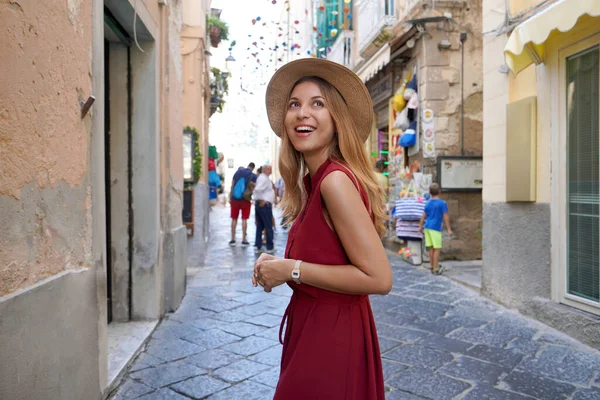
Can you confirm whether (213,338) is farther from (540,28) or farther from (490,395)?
(540,28)

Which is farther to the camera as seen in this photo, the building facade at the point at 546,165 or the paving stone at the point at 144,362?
the building facade at the point at 546,165

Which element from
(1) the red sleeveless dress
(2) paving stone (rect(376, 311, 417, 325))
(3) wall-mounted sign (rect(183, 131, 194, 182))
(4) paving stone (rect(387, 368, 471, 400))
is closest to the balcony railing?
(3) wall-mounted sign (rect(183, 131, 194, 182))

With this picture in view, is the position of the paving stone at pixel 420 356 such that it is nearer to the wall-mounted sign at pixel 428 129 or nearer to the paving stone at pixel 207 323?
the paving stone at pixel 207 323

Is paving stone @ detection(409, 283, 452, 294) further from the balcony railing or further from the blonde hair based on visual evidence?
the balcony railing

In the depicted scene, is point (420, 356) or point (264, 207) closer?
point (420, 356)

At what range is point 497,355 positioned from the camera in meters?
3.71

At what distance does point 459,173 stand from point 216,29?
22.4 feet

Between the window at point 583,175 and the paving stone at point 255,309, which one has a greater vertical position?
the window at point 583,175

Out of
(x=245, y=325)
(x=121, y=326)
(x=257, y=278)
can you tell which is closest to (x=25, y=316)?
(x=257, y=278)

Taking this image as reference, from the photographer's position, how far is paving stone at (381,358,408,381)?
10.8 ft

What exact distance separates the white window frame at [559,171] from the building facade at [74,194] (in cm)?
368

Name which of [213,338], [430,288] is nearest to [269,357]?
[213,338]

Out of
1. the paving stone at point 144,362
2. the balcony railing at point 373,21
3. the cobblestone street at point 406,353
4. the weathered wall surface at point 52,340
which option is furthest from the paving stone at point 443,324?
the balcony railing at point 373,21

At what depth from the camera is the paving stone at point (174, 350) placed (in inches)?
142
